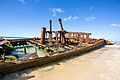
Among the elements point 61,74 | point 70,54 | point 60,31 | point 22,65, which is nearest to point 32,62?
point 22,65

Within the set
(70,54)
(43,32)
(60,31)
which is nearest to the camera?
(70,54)

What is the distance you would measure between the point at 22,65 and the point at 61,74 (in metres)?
1.88

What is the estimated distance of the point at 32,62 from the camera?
736cm

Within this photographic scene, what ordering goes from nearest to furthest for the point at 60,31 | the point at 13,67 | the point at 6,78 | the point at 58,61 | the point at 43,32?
1. the point at 6,78
2. the point at 13,67
3. the point at 58,61
4. the point at 43,32
5. the point at 60,31

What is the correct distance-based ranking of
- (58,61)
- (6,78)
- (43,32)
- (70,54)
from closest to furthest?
(6,78), (58,61), (70,54), (43,32)

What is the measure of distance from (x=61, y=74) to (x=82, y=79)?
1024 millimetres

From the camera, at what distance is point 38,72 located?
6.79 m

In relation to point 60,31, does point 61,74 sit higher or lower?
lower

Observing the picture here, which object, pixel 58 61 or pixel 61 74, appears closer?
pixel 61 74

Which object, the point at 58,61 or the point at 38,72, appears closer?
the point at 38,72

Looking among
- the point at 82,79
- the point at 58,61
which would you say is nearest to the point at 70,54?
the point at 58,61

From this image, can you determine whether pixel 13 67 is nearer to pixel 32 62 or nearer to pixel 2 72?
pixel 2 72

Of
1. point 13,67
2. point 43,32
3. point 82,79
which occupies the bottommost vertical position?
point 82,79

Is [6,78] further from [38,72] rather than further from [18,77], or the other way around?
[38,72]
